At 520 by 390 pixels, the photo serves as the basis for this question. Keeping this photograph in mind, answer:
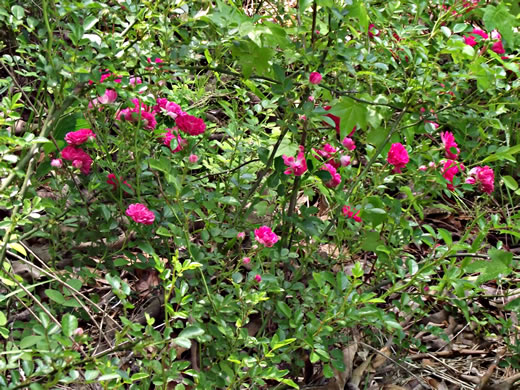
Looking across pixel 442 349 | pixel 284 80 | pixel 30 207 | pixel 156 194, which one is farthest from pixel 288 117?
pixel 442 349

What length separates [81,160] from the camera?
62.8 inches

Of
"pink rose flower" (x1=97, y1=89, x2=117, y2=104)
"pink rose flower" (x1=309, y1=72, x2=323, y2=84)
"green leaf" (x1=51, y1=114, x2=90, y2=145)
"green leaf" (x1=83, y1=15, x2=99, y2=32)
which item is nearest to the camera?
"green leaf" (x1=83, y1=15, x2=99, y2=32)

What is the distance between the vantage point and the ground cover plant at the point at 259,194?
1.39 metres

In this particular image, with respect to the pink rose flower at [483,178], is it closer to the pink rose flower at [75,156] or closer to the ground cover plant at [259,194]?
the ground cover plant at [259,194]

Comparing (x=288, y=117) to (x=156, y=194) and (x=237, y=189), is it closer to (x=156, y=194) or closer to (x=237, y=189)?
(x=237, y=189)

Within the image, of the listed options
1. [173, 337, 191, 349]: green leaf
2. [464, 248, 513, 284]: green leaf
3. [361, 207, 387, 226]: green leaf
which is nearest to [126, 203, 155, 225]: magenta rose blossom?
[173, 337, 191, 349]: green leaf

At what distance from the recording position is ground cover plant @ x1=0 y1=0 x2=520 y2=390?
54.6 inches

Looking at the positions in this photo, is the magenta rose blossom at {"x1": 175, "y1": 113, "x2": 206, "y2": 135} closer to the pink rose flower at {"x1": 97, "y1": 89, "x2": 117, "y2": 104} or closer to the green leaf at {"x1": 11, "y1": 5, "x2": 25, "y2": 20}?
the pink rose flower at {"x1": 97, "y1": 89, "x2": 117, "y2": 104}

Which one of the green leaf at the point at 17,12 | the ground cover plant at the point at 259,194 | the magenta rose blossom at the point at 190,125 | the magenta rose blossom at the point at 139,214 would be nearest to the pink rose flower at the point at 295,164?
the ground cover plant at the point at 259,194

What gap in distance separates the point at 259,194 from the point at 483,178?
2.07 feet

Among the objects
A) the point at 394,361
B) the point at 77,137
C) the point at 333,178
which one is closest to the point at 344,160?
the point at 333,178

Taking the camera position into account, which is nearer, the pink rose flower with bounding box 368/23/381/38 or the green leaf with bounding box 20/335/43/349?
the green leaf with bounding box 20/335/43/349

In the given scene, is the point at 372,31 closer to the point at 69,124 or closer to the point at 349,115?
the point at 349,115

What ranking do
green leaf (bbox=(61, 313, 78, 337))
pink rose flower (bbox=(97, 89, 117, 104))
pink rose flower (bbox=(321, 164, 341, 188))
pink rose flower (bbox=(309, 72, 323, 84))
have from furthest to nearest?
pink rose flower (bbox=(321, 164, 341, 188)) → pink rose flower (bbox=(97, 89, 117, 104)) → pink rose flower (bbox=(309, 72, 323, 84)) → green leaf (bbox=(61, 313, 78, 337))
